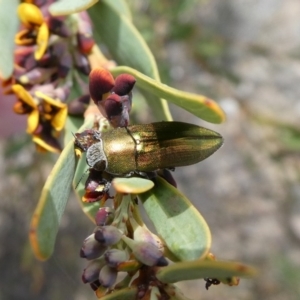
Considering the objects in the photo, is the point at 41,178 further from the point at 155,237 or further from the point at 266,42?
the point at 266,42

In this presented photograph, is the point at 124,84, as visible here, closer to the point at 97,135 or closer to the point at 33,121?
the point at 97,135

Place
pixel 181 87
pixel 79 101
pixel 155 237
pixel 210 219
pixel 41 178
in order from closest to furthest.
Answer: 1. pixel 155 237
2. pixel 79 101
3. pixel 41 178
4. pixel 210 219
5. pixel 181 87

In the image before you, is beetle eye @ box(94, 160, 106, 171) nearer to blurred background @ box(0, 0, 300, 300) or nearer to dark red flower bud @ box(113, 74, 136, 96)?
dark red flower bud @ box(113, 74, 136, 96)

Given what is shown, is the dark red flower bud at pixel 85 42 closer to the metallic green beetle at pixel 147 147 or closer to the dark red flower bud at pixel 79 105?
the dark red flower bud at pixel 79 105


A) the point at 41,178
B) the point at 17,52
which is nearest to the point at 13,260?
the point at 41,178

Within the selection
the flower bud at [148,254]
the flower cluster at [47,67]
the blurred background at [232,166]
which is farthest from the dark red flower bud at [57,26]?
the blurred background at [232,166]

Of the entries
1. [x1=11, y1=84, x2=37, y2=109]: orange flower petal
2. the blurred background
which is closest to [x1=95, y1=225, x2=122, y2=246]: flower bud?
[x1=11, y1=84, x2=37, y2=109]: orange flower petal
